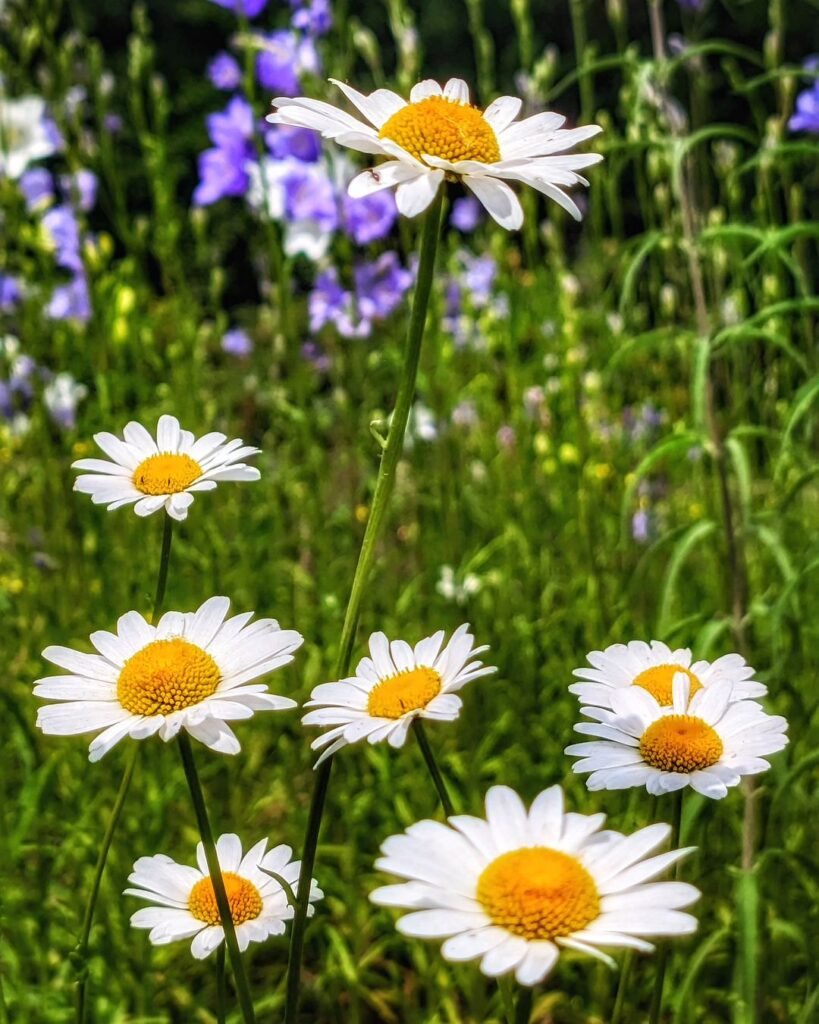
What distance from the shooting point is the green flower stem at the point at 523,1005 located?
1.91ft

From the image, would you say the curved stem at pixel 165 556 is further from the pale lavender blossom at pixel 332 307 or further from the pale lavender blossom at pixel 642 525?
the pale lavender blossom at pixel 642 525

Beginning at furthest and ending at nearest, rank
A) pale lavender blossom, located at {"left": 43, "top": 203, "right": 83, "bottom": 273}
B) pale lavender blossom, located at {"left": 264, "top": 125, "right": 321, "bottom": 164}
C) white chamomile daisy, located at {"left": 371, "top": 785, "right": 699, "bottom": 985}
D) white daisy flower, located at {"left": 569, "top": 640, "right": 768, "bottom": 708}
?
pale lavender blossom, located at {"left": 43, "top": 203, "right": 83, "bottom": 273} < pale lavender blossom, located at {"left": 264, "top": 125, "right": 321, "bottom": 164} < white daisy flower, located at {"left": 569, "top": 640, "right": 768, "bottom": 708} < white chamomile daisy, located at {"left": 371, "top": 785, "right": 699, "bottom": 985}

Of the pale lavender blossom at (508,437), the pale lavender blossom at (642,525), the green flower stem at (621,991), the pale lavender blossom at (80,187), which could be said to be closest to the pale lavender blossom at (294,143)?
the pale lavender blossom at (80,187)

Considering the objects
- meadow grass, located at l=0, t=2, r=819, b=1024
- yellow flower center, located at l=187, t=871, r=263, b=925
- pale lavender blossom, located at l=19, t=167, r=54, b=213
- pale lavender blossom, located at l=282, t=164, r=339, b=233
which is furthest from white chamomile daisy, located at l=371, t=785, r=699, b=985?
pale lavender blossom, located at l=19, t=167, r=54, b=213

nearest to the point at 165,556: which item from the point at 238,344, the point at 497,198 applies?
the point at 497,198

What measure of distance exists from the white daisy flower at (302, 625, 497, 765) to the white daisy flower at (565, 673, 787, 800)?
0.08 meters

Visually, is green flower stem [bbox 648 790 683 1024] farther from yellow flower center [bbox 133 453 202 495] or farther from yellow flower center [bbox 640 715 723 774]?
yellow flower center [bbox 133 453 202 495]

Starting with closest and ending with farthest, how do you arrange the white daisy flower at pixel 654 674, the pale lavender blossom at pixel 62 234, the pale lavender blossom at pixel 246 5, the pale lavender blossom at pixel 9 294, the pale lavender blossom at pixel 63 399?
1. the white daisy flower at pixel 654 674
2. the pale lavender blossom at pixel 246 5
3. the pale lavender blossom at pixel 9 294
4. the pale lavender blossom at pixel 63 399
5. the pale lavender blossom at pixel 62 234

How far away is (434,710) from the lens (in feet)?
2.24

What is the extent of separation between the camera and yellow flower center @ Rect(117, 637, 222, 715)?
0.70 metres

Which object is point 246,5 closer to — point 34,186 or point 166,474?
point 34,186

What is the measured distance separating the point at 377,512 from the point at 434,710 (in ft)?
0.44

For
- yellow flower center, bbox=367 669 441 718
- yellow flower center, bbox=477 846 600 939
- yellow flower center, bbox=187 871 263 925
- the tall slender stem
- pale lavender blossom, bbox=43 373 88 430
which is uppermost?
pale lavender blossom, bbox=43 373 88 430

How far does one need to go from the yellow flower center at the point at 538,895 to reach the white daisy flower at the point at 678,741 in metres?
0.11
